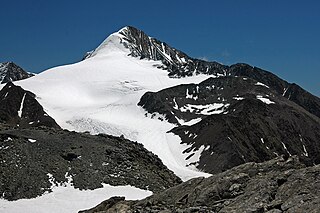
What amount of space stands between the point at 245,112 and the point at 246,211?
108758mm

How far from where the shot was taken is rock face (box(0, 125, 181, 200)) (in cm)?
3916

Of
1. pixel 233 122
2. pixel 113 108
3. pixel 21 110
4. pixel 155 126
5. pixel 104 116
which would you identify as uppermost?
pixel 113 108

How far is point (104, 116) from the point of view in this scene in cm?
13475

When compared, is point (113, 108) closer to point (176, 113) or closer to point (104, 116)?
point (104, 116)

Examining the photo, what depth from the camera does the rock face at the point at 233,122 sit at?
323 ft

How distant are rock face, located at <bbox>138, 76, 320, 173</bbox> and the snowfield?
3.92 meters

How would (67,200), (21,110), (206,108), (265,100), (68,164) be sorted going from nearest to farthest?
(67,200) < (68,164) < (21,110) < (206,108) < (265,100)

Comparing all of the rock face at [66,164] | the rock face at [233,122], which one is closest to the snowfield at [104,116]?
the rock face at [66,164]

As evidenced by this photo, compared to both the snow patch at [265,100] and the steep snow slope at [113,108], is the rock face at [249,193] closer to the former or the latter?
the steep snow slope at [113,108]

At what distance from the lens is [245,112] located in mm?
123500

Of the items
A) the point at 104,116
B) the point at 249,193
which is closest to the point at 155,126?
the point at 104,116

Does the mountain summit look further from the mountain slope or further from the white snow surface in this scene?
the white snow surface

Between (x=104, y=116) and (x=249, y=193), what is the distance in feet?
387

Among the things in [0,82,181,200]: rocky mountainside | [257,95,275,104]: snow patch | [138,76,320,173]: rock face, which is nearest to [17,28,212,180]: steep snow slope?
[138,76,320,173]: rock face
